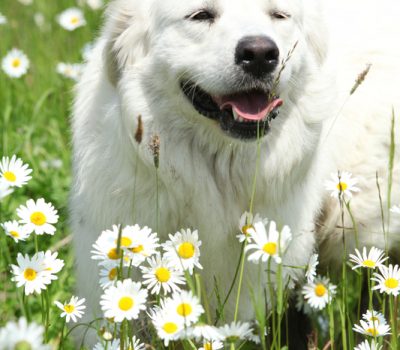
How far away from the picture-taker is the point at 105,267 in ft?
7.55

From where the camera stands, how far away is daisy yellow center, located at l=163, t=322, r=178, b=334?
6.48 ft

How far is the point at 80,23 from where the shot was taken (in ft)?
17.4

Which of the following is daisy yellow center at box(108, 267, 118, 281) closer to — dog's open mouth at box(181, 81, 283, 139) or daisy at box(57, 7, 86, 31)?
dog's open mouth at box(181, 81, 283, 139)

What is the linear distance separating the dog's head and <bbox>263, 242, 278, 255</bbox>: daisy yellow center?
0.82 m

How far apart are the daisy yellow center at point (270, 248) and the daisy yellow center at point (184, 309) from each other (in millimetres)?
266

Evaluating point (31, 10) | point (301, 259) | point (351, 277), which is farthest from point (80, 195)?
point (31, 10)

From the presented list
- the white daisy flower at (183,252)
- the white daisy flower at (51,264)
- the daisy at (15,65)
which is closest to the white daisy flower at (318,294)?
the white daisy flower at (183,252)

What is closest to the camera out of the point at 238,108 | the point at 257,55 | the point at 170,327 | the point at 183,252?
the point at 170,327

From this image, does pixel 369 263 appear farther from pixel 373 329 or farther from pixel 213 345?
pixel 213 345

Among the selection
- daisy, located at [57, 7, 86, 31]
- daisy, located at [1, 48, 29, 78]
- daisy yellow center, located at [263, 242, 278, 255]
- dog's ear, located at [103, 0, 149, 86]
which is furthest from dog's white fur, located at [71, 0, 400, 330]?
daisy, located at [57, 7, 86, 31]

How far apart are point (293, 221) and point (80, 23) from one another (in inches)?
102

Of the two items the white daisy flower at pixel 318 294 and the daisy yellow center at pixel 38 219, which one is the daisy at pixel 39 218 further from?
the white daisy flower at pixel 318 294

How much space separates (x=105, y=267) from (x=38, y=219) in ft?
0.77

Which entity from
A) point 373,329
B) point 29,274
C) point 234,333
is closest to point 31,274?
point 29,274
